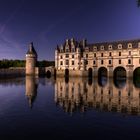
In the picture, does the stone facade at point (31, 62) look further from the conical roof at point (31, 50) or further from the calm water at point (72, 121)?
the calm water at point (72, 121)

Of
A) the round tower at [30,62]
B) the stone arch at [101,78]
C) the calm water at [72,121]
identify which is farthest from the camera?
the round tower at [30,62]

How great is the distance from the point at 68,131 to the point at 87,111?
5309 millimetres

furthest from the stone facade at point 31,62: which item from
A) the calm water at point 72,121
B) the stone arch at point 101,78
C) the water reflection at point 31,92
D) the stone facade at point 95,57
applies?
the calm water at point 72,121

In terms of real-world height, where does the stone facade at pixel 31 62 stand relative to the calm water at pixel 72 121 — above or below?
above

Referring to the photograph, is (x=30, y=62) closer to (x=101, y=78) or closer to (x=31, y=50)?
(x=31, y=50)

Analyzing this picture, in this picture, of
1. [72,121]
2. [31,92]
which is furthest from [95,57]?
[72,121]

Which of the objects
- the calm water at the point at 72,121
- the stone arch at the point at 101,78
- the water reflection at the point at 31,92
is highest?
the stone arch at the point at 101,78

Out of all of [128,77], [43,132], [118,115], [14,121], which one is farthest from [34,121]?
[128,77]

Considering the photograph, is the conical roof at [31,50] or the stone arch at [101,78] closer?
the stone arch at [101,78]

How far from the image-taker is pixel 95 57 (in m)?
71.8

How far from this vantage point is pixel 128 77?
61.5 meters

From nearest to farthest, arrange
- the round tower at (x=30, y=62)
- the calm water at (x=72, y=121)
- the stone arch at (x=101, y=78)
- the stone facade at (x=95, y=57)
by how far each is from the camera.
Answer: the calm water at (x=72, y=121) < the stone arch at (x=101, y=78) < the stone facade at (x=95, y=57) < the round tower at (x=30, y=62)

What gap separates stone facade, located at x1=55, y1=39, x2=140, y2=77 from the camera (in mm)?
63000

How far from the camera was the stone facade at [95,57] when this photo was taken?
63000mm
